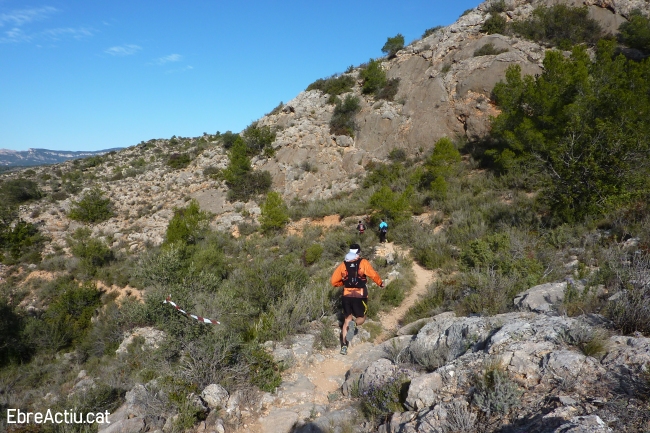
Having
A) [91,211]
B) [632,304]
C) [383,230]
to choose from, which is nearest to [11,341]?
[383,230]

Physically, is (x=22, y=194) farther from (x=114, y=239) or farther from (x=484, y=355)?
(x=484, y=355)

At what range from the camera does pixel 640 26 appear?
19.1m

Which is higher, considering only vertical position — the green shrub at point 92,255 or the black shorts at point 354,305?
the black shorts at point 354,305

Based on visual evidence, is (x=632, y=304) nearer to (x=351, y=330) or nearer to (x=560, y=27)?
(x=351, y=330)

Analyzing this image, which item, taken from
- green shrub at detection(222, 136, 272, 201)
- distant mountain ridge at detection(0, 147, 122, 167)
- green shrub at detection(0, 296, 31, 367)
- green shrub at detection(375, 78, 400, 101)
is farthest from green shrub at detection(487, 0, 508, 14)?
distant mountain ridge at detection(0, 147, 122, 167)

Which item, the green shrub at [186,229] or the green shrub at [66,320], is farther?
the green shrub at [186,229]

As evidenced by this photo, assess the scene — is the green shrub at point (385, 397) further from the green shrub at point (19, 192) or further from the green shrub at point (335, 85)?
the green shrub at point (19, 192)

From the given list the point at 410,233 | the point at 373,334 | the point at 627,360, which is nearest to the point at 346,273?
the point at 373,334

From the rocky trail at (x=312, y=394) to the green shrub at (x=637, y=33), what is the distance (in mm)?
24614

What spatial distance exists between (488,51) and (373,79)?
26.5 ft

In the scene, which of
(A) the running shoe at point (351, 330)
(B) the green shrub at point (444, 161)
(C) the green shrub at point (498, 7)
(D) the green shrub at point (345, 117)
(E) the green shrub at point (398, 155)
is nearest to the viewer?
(A) the running shoe at point (351, 330)

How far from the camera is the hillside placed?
3449 mm

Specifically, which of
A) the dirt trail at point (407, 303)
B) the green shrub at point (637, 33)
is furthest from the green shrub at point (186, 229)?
the green shrub at point (637, 33)

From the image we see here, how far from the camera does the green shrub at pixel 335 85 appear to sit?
Result: 26.8 metres
